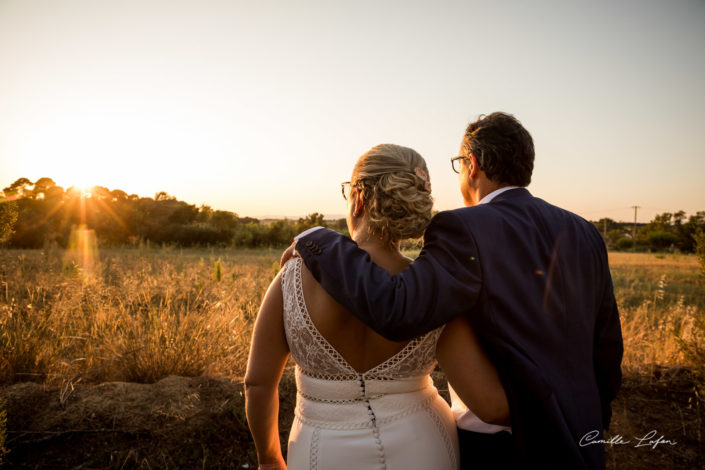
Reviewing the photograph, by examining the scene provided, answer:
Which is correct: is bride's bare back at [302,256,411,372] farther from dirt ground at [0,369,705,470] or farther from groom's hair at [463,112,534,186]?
dirt ground at [0,369,705,470]

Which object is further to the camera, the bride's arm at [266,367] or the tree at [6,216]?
the tree at [6,216]

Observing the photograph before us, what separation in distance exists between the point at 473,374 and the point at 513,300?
33 cm

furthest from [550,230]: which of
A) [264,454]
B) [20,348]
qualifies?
[20,348]

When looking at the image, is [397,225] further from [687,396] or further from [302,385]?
[687,396]

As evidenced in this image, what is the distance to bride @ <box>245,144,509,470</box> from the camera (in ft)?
5.60

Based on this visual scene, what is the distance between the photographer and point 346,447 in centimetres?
175

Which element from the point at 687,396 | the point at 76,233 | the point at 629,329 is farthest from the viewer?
the point at 76,233

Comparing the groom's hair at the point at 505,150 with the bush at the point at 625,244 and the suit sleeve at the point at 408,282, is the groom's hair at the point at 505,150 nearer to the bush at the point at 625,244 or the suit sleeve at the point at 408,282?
the suit sleeve at the point at 408,282

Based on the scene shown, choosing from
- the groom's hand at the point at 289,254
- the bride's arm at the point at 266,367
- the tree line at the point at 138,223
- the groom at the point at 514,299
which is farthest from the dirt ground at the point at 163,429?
the tree line at the point at 138,223

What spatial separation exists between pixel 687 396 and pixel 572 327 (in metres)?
4.11

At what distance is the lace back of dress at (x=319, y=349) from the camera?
5.63 ft

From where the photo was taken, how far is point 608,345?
6.31ft

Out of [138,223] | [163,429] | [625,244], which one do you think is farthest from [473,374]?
[625,244]

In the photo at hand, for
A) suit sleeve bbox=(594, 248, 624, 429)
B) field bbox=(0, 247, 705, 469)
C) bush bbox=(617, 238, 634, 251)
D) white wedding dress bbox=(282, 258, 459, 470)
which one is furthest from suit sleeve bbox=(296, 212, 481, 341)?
bush bbox=(617, 238, 634, 251)
